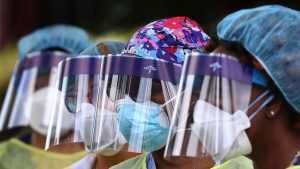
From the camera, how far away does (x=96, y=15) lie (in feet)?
19.5

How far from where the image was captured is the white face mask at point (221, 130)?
6.79 ft

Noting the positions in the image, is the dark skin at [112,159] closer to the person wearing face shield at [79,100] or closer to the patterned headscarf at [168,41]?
the person wearing face shield at [79,100]

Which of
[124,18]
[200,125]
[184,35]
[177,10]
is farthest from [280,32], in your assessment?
[124,18]

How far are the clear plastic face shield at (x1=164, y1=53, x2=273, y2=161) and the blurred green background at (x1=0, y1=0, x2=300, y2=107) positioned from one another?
2941mm

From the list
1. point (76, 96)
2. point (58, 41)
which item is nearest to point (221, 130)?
point (76, 96)

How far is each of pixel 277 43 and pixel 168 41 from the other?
0.64 m

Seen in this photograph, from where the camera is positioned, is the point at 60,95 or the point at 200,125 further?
the point at 60,95

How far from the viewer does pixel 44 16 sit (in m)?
6.20

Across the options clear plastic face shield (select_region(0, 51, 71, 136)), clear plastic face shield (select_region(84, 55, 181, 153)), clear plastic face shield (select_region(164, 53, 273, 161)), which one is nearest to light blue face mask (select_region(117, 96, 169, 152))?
clear plastic face shield (select_region(84, 55, 181, 153))

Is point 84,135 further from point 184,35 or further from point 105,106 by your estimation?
point 184,35

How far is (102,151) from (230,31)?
2.18 ft

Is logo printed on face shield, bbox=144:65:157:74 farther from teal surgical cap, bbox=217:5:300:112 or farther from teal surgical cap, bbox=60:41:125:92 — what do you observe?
teal surgical cap, bbox=60:41:125:92

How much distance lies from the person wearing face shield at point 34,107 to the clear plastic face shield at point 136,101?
1373mm

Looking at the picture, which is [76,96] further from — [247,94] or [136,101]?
[247,94]
